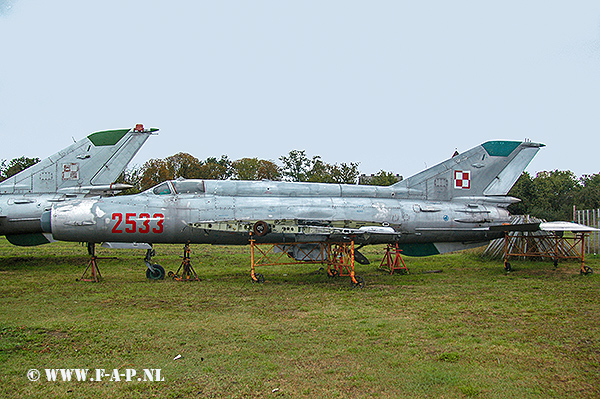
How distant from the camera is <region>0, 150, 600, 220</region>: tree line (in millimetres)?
45188

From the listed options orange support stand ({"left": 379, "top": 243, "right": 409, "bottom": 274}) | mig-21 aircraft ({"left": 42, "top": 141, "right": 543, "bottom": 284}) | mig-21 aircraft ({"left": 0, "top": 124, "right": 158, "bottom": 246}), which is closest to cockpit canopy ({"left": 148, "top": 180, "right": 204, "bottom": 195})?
mig-21 aircraft ({"left": 42, "top": 141, "right": 543, "bottom": 284})

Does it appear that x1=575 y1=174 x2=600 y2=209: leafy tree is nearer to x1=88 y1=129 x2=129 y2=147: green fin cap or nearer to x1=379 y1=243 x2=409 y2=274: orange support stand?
x1=379 y1=243 x2=409 y2=274: orange support stand

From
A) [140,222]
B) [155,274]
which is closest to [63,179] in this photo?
[140,222]

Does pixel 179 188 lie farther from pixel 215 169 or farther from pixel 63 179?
pixel 215 169

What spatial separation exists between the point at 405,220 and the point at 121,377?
9987 mm

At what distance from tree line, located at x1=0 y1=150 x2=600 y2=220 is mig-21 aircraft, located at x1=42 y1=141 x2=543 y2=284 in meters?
30.5

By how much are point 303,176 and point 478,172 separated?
1642 inches

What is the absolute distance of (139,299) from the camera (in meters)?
9.09

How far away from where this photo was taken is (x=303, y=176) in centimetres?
5572

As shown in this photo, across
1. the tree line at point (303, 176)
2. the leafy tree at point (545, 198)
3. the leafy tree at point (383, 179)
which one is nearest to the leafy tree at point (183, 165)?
the tree line at point (303, 176)

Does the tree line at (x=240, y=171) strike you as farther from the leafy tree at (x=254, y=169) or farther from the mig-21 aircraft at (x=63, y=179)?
the mig-21 aircraft at (x=63, y=179)

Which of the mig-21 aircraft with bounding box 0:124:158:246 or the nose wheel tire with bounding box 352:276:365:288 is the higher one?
the mig-21 aircraft with bounding box 0:124:158:246

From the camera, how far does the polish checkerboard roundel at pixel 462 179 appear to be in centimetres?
1430

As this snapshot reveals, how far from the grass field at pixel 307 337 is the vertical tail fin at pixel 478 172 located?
369 cm
